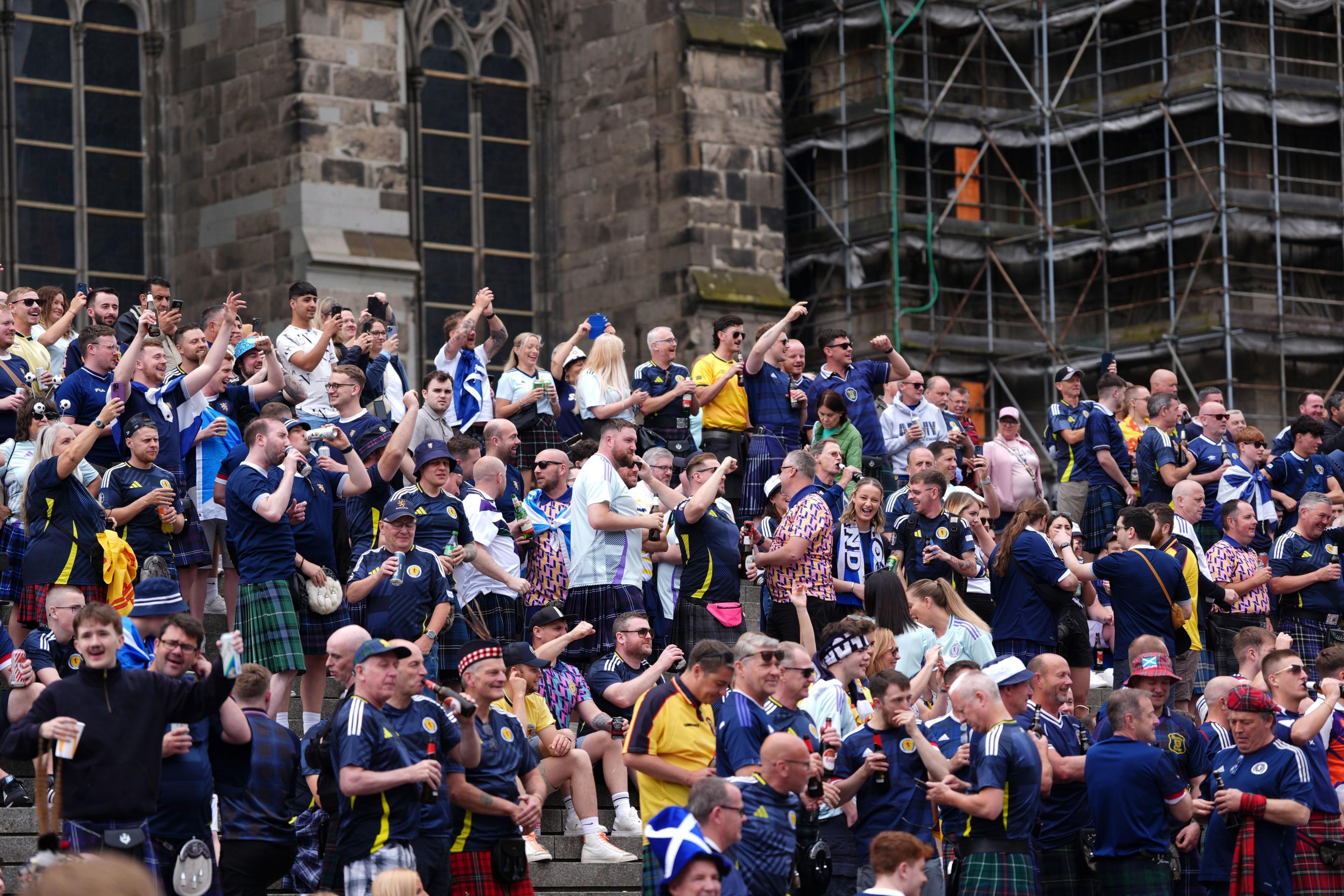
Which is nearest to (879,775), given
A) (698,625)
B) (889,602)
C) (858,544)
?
(889,602)

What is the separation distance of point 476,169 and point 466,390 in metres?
10.4

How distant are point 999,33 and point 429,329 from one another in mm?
9064

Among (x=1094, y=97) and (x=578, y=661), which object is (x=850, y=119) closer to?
(x=1094, y=97)

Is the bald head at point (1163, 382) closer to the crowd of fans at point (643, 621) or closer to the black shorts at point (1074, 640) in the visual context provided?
the crowd of fans at point (643, 621)

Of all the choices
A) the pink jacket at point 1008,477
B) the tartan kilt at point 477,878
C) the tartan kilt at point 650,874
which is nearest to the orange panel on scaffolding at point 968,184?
the pink jacket at point 1008,477

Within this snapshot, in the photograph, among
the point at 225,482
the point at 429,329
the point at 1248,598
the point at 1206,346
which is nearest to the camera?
the point at 225,482

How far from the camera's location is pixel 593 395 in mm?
16047

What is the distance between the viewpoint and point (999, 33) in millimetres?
28844

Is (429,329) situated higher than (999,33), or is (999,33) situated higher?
(999,33)

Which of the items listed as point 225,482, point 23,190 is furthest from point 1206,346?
point 225,482

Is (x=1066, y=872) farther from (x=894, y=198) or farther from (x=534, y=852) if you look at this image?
(x=894, y=198)

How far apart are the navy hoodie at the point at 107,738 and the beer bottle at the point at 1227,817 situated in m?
5.20

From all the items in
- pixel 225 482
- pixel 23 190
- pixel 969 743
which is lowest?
pixel 969 743

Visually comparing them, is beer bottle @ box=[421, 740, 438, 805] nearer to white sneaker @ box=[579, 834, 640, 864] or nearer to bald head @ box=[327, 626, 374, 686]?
bald head @ box=[327, 626, 374, 686]
